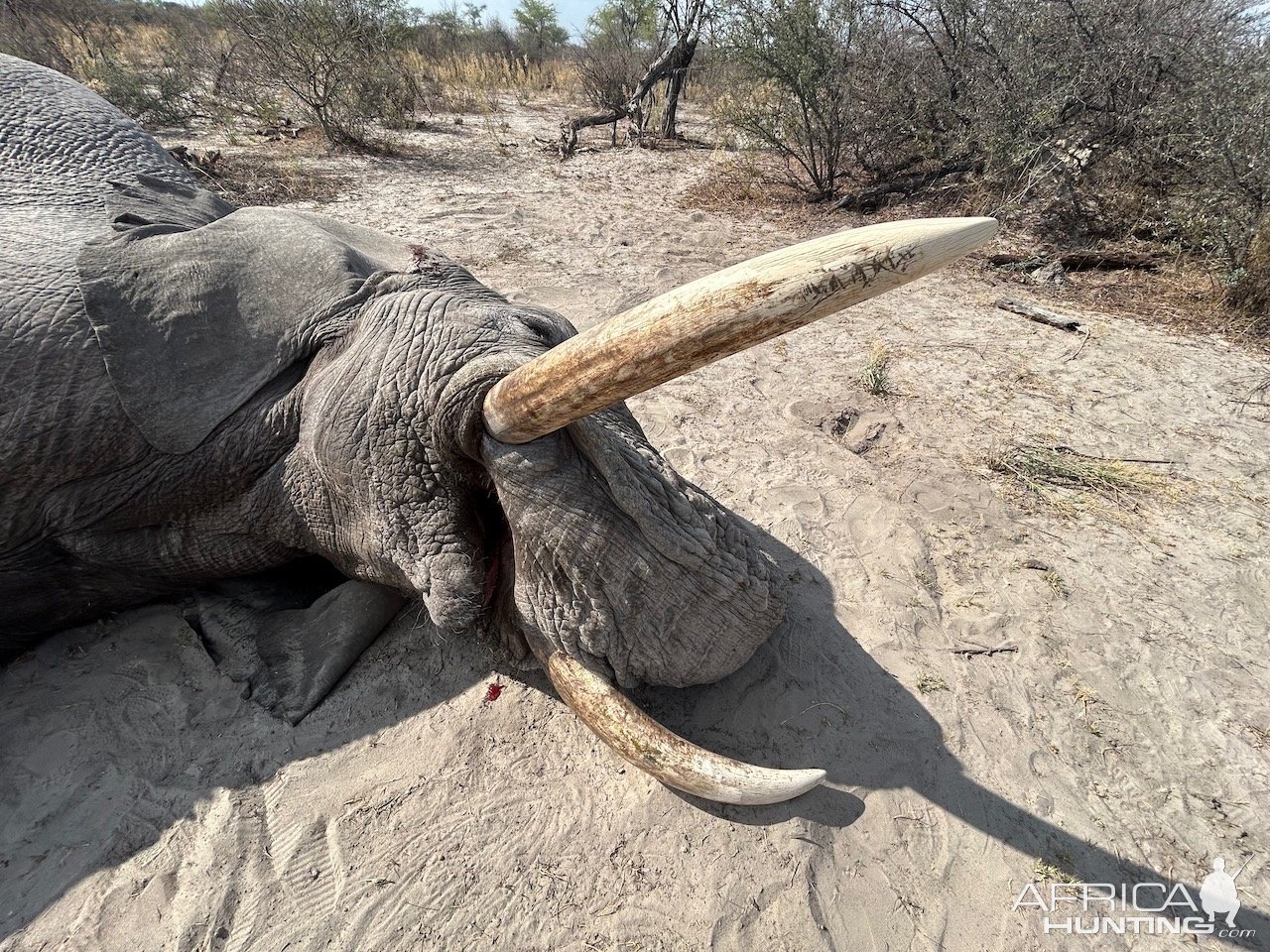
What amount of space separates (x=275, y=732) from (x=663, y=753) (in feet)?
4.89

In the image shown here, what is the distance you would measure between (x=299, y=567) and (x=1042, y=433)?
4445 millimetres

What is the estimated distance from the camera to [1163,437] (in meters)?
4.21

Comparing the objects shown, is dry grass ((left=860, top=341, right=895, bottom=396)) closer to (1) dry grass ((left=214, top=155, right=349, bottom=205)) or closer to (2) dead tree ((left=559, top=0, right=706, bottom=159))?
(1) dry grass ((left=214, top=155, right=349, bottom=205))

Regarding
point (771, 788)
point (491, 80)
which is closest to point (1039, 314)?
point (771, 788)

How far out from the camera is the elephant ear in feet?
7.01

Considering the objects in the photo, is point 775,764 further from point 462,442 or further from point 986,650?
point 462,442

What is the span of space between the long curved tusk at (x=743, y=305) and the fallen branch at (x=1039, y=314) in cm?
549

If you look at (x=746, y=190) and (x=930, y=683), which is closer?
(x=930, y=683)

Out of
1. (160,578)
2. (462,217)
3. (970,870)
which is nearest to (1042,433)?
(970,870)

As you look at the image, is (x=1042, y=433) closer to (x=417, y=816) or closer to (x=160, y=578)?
(x=417, y=816)

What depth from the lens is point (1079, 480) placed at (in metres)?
3.78

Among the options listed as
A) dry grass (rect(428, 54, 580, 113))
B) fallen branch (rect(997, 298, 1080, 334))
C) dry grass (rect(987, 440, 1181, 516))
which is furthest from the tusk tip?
dry grass (rect(428, 54, 580, 113))

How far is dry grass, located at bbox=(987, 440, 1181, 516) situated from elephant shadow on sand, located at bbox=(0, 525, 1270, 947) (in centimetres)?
183

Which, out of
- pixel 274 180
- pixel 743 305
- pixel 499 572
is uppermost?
pixel 743 305
